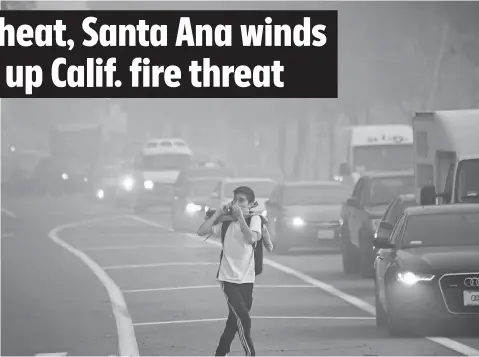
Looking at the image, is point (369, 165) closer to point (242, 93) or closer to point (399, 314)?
point (399, 314)

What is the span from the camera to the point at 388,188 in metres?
26.4

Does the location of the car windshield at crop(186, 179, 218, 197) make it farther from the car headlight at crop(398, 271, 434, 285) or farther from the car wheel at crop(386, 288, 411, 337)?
the car headlight at crop(398, 271, 434, 285)

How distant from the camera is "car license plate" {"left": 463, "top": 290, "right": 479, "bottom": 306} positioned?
16141mm

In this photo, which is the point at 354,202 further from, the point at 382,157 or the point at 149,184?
the point at 149,184

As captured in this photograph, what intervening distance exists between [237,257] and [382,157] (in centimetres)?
2877

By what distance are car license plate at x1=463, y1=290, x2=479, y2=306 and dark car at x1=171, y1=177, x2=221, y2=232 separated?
24619 mm

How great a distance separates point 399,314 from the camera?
53.9 feet

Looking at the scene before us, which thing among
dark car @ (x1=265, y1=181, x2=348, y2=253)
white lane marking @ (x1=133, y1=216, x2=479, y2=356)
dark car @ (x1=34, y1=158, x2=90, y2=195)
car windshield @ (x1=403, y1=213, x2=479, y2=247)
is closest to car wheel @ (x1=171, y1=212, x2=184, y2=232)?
white lane marking @ (x1=133, y1=216, x2=479, y2=356)

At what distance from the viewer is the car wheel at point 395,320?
16452 mm

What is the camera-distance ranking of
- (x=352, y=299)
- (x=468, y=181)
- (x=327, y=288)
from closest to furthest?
(x=352, y=299)
(x=468, y=181)
(x=327, y=288)

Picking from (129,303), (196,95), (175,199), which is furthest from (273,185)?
(196,95)

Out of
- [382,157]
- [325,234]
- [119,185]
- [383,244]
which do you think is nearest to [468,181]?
[383,244]

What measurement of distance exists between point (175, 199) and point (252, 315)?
22645 millimetres

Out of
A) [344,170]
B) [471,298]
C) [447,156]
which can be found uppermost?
[447,156]
